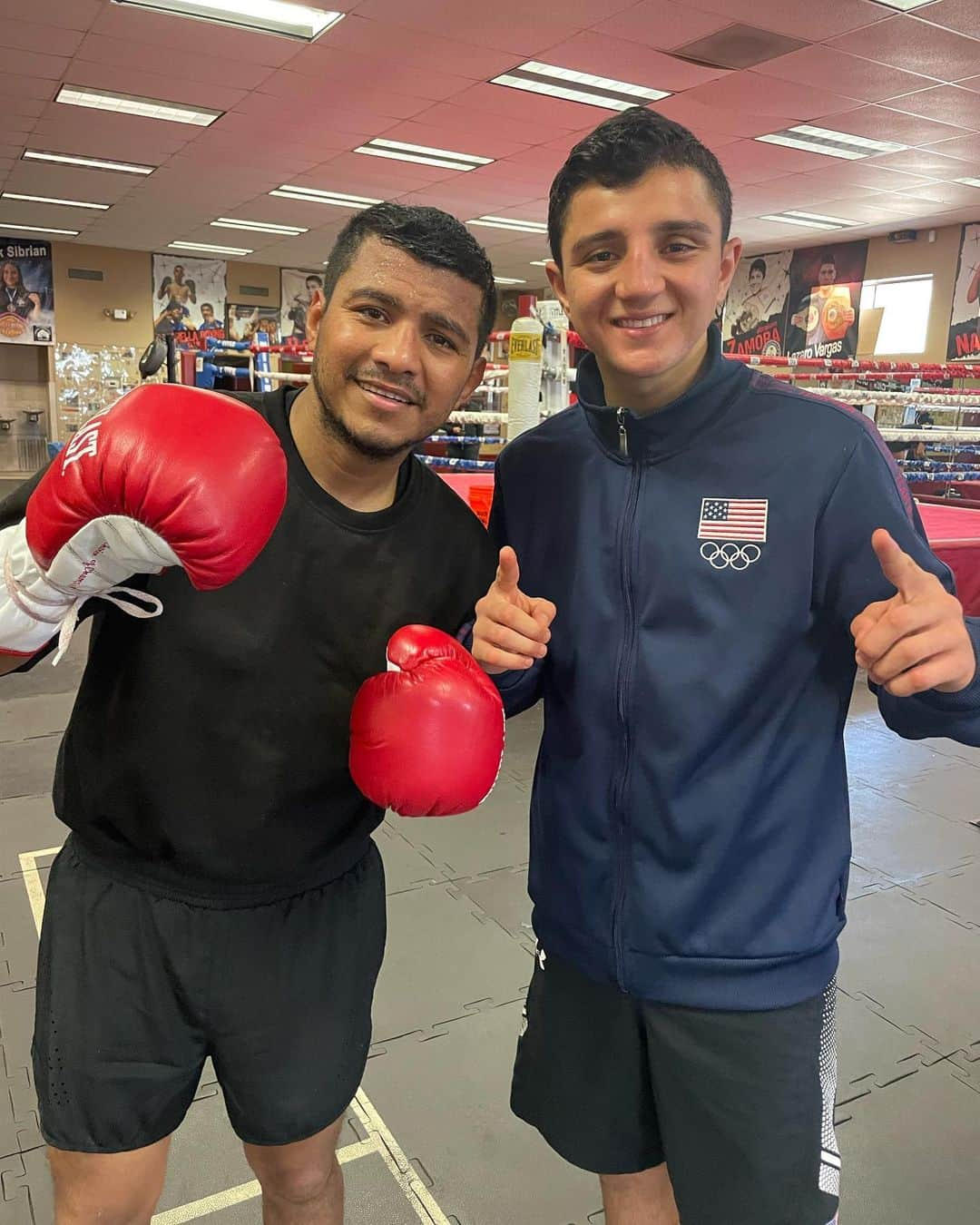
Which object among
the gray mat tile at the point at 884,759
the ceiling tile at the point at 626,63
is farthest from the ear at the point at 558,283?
the ceiling tile at the point at 626,63

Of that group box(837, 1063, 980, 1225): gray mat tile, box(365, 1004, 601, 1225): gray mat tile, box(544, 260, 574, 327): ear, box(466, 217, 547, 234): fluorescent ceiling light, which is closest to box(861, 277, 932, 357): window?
box(466, 217, 547, 234): fluorescent ceiling light

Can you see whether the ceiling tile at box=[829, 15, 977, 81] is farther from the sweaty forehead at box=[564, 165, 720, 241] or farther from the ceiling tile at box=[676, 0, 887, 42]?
the sweaty forehead at box=[564, 165, 720, 241]

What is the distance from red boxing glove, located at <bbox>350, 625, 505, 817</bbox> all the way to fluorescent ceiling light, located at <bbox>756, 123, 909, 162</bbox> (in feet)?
20.8

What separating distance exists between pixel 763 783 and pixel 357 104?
6.19 meters

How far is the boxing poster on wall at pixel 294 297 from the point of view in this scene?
14.0 meters

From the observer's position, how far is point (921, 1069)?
74.1 inches

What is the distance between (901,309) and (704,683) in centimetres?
1024

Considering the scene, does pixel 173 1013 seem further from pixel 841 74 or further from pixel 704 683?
pixel 841 74

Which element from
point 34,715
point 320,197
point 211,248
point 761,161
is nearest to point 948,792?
point 34,715

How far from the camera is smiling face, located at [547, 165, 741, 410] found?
1.05 meters

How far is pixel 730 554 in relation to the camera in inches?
42.3

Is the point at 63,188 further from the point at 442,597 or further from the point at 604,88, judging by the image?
the point at 442,597

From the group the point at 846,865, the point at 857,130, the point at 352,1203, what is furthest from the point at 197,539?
the point at 857,130

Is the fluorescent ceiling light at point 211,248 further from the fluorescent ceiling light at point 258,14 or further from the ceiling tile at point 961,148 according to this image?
the ceiling tile at point 961,148
